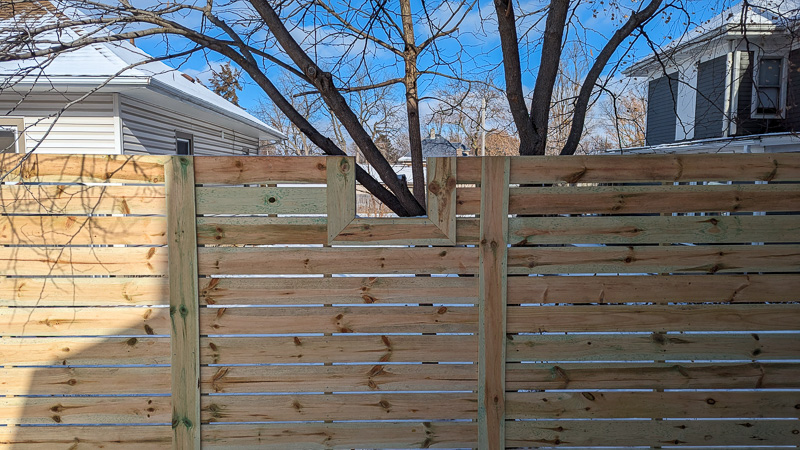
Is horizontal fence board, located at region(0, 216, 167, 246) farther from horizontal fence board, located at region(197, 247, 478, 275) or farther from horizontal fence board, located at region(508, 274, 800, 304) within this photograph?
horizontal fence board, located at region(508, 274, 800, 304)

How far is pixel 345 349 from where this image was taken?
2.42m

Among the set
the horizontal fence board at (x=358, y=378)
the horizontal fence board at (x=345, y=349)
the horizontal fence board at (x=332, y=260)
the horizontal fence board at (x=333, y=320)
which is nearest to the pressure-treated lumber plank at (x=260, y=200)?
the horizontal fence board at (x=332, y=260)

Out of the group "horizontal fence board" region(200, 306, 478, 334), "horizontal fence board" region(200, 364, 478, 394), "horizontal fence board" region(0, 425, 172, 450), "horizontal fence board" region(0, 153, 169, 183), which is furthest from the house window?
"horizontal fence board" region(200, 364, 478, 394)

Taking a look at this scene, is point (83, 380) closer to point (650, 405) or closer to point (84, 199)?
point (84, 199)

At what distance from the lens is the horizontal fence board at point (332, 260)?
2.36 metres

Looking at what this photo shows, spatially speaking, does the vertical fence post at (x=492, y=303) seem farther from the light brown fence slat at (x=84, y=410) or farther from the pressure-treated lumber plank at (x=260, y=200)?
the light brown fence slat at (x=84, y=410)

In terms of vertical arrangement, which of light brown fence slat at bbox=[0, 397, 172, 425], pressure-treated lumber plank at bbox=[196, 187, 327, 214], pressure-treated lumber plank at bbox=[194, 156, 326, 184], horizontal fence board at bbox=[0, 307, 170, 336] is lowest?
light brown fence slat at bbox=[0, 397, 172, 425]

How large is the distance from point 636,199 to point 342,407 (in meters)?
1.76

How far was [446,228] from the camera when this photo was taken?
7.72ft

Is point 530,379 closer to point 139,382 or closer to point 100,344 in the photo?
point 139,382

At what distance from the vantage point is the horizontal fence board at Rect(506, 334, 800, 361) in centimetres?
243

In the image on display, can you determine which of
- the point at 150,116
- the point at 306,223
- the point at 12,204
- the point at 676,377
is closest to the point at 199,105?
the point at 150,116

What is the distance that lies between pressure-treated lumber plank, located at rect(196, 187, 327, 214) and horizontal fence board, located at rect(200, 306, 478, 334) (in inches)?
19.1

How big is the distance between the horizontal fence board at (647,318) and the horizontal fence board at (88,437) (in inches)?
71.8
